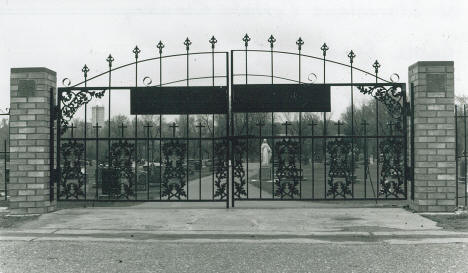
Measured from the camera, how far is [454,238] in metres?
6.85

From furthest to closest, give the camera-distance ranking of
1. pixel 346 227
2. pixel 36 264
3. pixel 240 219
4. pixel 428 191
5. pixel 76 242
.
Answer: pixel 428 191 < pixel 240 219 < pixel 346 227 < pixel 76 242 < pixel 36 264

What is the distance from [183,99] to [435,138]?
4.60 metres

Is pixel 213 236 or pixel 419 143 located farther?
pixel 419 143

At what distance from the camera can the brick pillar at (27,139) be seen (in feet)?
30.6

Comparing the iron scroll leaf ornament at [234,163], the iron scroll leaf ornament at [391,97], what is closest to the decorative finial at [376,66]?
the iron scroll leaf ornament at [391,97]

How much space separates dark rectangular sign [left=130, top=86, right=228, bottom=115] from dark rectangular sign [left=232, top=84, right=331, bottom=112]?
0.97 ft

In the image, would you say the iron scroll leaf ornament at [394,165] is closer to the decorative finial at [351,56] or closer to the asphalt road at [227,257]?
the decorative finial at [351,56]

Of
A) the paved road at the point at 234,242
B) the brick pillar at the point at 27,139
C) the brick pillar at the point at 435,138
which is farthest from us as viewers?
the brick pillar at the point at 27,139

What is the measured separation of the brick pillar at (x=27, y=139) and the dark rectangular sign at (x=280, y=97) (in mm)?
3556

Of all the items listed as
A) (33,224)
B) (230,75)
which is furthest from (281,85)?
(33,224)

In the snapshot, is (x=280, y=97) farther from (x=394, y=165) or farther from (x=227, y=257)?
(x=227, y=257)

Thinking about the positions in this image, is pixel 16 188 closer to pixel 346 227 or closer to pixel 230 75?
pixel 230 75

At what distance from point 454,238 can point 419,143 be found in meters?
2.65

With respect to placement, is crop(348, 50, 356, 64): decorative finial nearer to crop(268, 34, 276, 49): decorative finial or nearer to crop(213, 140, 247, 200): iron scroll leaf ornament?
crop(268, 34, 276, 49): decorative finial
